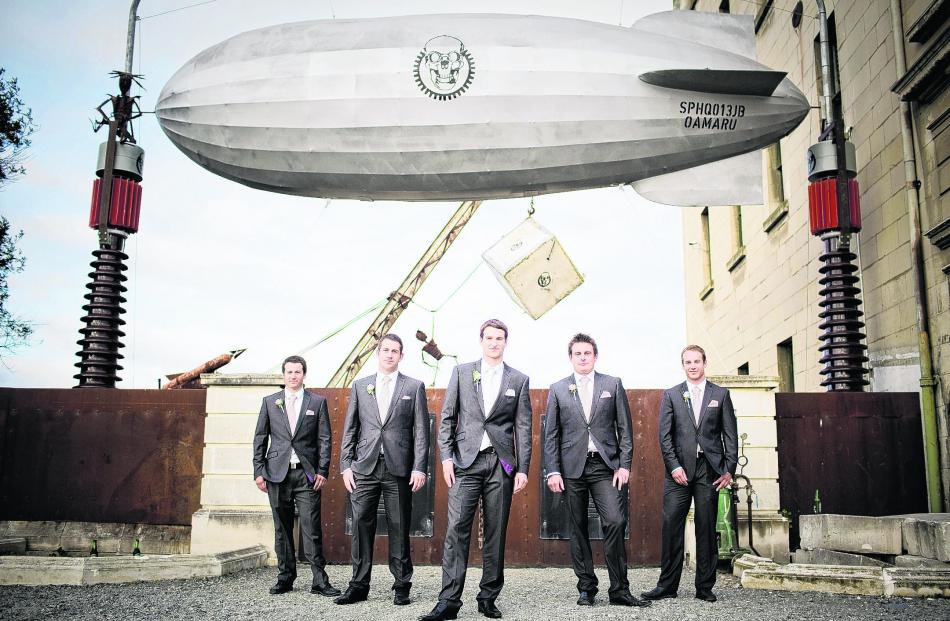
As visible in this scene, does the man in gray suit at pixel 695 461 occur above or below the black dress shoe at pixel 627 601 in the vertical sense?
above

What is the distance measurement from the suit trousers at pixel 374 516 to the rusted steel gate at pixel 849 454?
5603mm

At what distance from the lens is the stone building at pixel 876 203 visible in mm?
10211

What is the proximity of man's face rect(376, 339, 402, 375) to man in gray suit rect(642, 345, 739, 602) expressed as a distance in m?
2.41

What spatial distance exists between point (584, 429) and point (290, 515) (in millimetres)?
2877

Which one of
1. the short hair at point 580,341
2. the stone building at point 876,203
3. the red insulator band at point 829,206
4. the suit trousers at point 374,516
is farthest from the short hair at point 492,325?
the red insulator band at point 829,206

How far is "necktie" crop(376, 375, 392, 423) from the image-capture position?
6898 mm

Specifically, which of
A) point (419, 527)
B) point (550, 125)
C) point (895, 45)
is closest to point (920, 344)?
point (895, 45)

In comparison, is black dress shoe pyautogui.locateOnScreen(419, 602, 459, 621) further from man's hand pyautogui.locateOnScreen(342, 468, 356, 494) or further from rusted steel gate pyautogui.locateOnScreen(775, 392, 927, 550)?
rusted steel gate pyautogui.locateOnScreen(775, 392, 927, 550)

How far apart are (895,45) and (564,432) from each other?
812cm

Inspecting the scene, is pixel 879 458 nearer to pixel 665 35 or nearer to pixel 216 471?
pixel 665 35

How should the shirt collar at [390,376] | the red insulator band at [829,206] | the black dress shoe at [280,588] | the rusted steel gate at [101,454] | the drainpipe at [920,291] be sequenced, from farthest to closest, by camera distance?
the red insulator band at [829,206] → the rusted steel gate at [101,454] → the drainpipe at [920,291] → the black dress shoe at [280,588] → the shirt collar at [390,376]

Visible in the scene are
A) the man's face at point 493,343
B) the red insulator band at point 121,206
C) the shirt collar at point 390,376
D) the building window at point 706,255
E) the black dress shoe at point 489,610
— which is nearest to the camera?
the black dress shoe at point 489,610

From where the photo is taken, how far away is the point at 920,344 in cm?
1034

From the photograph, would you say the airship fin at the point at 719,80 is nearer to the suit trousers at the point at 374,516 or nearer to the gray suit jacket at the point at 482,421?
the gray suit jacket at the point at 482,421
